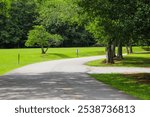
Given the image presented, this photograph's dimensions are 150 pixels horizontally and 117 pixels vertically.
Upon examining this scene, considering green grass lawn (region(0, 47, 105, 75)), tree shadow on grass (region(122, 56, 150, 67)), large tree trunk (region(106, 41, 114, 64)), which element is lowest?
tree shadow on grass (region(122, 56, 150, 67))

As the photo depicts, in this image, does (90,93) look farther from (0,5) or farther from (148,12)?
(0,5)

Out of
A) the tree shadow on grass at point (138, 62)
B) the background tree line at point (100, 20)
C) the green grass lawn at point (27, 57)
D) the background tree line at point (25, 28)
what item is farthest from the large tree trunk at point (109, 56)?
the background tree line at point (25, 28)

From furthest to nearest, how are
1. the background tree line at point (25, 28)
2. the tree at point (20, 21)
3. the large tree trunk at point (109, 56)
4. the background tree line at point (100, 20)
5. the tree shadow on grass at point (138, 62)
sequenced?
the tree at point (20, 21)
the background tree line at point (25, 28)
the large tree trunk at point (109, 56)
the tree shadow on grass at point (138, 62)
the background tree line at point (100, 20)

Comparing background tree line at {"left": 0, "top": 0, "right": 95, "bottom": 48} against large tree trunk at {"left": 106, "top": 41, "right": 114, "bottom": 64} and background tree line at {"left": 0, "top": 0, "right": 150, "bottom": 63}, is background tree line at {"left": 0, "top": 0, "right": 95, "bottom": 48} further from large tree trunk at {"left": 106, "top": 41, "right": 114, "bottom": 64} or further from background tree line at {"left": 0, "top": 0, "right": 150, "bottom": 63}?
large tree trunk at {"left": 106, "top": 41, "right": 114, "bottom": 64}

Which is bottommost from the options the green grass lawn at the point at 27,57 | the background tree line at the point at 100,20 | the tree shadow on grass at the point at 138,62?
Answer: the tree shadow on grass at the point at 138,62

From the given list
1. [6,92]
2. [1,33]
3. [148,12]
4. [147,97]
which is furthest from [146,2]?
[1,33]

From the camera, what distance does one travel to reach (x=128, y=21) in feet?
62.3

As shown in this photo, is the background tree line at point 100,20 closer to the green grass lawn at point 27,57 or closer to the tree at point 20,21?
the tree at point 20,21

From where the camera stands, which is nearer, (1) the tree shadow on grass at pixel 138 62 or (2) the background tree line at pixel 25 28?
(1) the tree shadow on grass at pixel 138 62

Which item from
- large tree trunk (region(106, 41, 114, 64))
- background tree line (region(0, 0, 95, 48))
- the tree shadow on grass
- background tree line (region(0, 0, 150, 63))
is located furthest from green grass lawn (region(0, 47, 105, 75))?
background tree line (region(0, 0, 95, 48))

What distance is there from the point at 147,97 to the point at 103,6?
314 inches

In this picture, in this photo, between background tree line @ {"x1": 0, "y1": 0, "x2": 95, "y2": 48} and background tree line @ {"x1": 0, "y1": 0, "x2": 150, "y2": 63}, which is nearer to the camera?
background tree line @ {"x1": 0, "y1": 0, "x2": 150, "y2": 63}

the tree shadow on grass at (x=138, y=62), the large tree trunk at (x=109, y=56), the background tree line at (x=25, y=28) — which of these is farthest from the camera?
the background tree line at (x=25, y=28)

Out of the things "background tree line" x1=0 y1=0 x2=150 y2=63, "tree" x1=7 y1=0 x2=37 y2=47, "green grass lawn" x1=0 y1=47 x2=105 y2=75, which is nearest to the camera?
"background tree line" x1=0 y1=0 x2=150 y2=63
